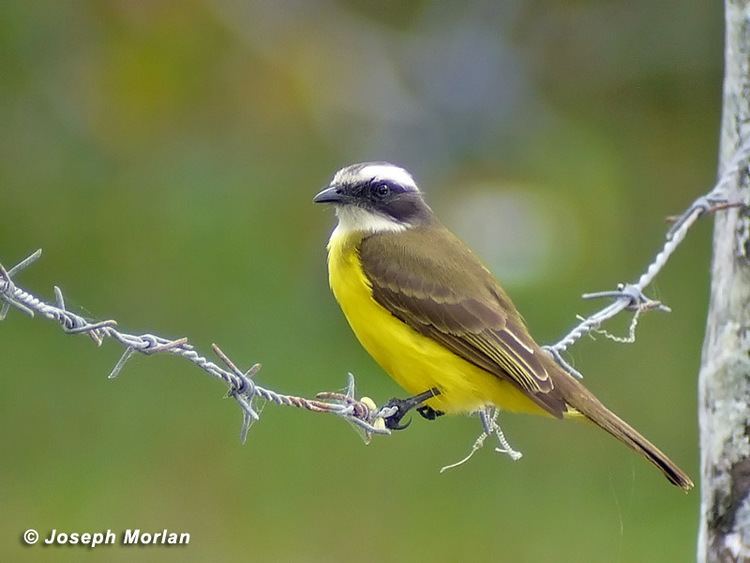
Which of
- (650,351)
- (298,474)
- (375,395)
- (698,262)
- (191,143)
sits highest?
(191,143)

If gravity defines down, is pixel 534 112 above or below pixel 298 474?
above

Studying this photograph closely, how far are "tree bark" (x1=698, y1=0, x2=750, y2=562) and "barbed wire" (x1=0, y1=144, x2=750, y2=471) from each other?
0.12 metres

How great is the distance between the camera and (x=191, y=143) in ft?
30.7

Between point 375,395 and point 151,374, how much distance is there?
1.18 meters

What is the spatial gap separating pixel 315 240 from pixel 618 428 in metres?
5.10

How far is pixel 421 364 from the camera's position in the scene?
13.0 feet

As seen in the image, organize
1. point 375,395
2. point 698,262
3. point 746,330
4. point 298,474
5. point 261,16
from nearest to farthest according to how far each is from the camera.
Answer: point 746,330 → point 298,474 → point 375,395 → point 698,262 → point 261,16

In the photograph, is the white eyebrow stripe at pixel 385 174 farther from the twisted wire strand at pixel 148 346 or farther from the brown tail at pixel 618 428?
the twisted wire strand at pixel 148 346

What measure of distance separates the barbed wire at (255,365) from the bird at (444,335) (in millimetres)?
111

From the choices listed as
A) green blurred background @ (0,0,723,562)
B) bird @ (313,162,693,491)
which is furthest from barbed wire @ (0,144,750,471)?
green blurred background @ (0,0,723,562)

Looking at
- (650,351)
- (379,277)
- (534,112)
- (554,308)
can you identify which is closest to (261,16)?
(534,112)

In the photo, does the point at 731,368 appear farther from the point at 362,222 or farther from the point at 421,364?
the point at 362,222

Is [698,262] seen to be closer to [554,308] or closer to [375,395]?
[554,308]

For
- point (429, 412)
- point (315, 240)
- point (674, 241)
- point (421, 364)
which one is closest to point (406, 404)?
point (421, 364)
